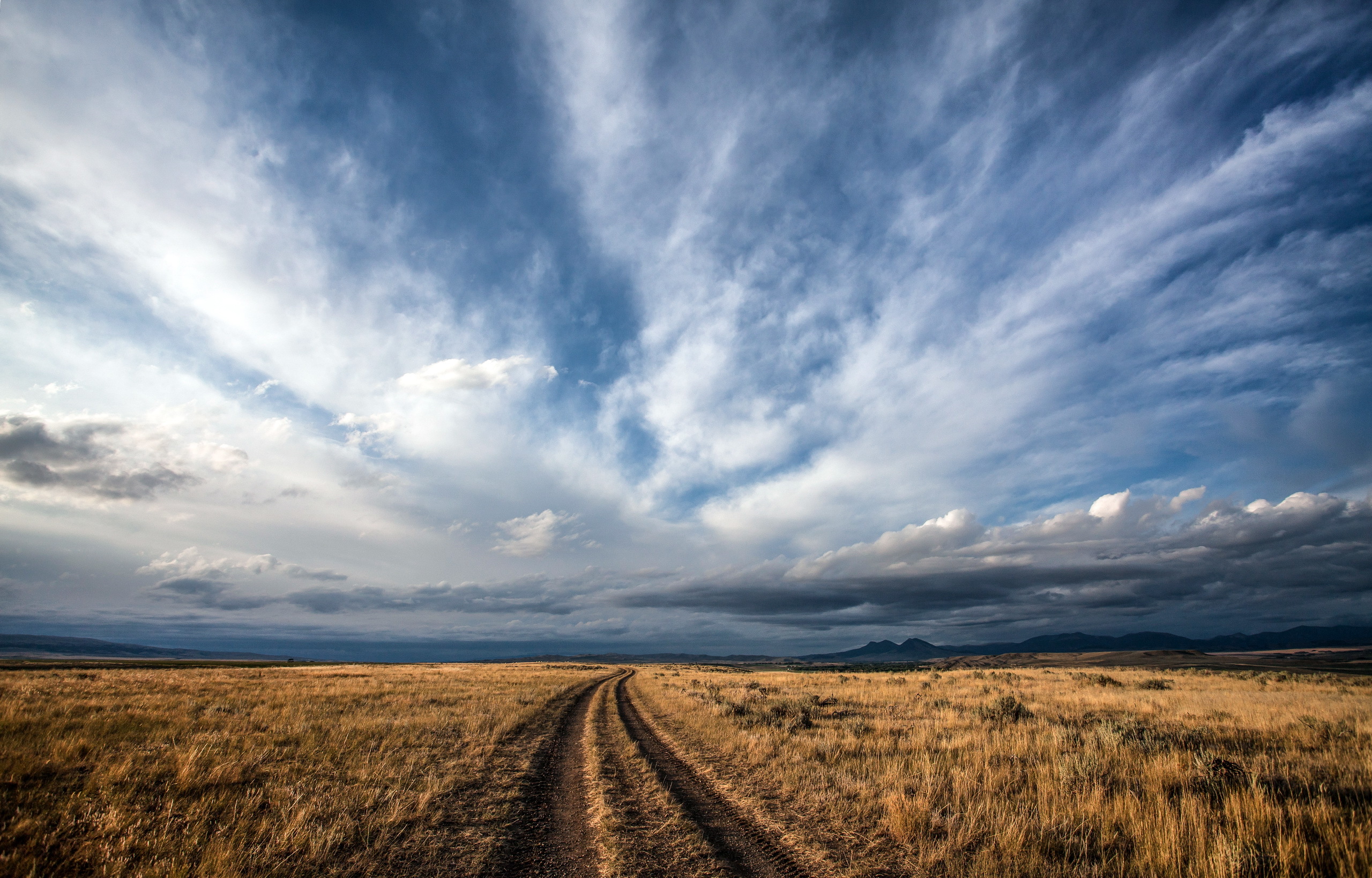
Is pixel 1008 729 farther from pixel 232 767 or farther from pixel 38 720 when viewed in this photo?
pixel 38 720

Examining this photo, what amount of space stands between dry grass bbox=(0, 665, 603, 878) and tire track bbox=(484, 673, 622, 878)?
476mm

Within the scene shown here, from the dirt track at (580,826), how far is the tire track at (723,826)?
0.01m

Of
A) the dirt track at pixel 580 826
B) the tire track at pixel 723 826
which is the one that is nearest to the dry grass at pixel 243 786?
the dirt track at pixel 580 826

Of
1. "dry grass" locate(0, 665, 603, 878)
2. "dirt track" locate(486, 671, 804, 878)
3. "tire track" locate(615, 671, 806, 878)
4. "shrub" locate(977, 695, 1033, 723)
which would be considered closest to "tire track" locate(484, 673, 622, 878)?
"dirt track" locate(486, 671, 804, 878)

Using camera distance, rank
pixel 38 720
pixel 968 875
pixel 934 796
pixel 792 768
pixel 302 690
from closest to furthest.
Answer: pixel 968 875 → pixel 934 796 → pixel 792 768 → pixel 38 720 → pixel 302 690

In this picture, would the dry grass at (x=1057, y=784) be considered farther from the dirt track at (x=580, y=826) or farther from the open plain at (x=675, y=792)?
the dirt track at (x=580, y=826)

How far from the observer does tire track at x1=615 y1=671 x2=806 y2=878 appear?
715 cm

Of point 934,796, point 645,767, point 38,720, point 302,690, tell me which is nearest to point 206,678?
point 302,690

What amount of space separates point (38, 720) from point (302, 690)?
13411 mm

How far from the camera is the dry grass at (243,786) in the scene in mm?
6961

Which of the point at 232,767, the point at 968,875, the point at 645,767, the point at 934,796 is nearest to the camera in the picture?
the point at 968,875

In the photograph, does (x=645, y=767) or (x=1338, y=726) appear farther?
(x=1338, y=726)

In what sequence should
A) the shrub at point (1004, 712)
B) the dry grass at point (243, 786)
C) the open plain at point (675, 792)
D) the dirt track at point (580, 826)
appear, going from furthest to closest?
the shrub at point (1004, 712), the dirt track at point (580, 826), the open plain at point (675, 792), the dry grass at point (243, 786)

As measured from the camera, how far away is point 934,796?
9.70 meters
